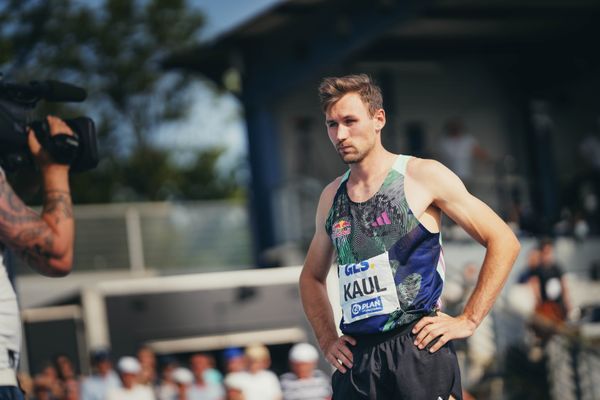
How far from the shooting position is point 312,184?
17.7 meters

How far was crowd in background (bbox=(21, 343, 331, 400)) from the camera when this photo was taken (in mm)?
10812

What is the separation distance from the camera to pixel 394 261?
14.7ft

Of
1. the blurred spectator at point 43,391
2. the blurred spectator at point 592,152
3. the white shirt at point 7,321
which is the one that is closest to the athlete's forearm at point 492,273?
the white shirt at point 7,321

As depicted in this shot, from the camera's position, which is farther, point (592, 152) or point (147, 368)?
point (592, 152)

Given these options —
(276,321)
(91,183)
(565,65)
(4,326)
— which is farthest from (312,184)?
(4,326)

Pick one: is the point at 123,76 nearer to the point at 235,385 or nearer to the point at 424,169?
the point at 235,385

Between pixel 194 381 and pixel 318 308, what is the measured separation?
311 inches

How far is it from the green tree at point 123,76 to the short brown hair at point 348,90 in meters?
21.7

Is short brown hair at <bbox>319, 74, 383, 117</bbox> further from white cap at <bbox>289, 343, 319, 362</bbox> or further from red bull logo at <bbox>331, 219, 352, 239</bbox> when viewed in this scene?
white cap at <bbox>289, 343, 319, 362</bbox>

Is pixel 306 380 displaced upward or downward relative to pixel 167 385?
upward

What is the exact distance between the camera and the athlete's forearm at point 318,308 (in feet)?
15.8

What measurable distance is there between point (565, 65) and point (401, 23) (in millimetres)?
4874

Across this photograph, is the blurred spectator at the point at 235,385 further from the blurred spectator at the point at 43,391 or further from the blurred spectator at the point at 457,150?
the blurred spectator at the point at 457,150

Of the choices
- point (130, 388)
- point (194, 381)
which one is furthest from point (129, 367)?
point (194, 381)
